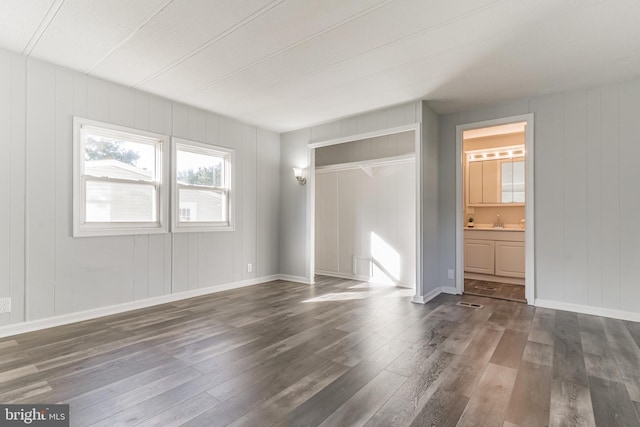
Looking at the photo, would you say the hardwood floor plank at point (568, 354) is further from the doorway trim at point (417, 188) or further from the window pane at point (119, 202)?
the window pane at point (119, 202)

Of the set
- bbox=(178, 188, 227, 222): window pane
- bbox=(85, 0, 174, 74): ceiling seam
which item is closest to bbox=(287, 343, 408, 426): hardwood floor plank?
bbox=(85, 0, 174, 74): ceiling seam

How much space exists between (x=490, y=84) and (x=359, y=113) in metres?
1.73

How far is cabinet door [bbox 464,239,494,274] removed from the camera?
5.64m

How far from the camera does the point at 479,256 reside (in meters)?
5.76

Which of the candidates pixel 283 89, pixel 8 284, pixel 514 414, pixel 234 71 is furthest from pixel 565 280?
pixel 8 284

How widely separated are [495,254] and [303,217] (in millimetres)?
3442

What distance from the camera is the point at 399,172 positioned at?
5258 mm

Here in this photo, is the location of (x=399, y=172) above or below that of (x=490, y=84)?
below

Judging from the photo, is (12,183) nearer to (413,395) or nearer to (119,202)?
(119,202)

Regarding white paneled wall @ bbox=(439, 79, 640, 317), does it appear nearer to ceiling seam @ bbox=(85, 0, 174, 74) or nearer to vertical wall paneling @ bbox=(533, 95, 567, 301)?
vertical wall paneling @ bbox=(533, 95, 567, 301)

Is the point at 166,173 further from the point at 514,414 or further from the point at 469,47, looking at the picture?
the point at 514,414

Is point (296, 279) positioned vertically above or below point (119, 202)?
below

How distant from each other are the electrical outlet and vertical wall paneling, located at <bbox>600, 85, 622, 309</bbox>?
20.3 feet

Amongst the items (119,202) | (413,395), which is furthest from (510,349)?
(119,202)
